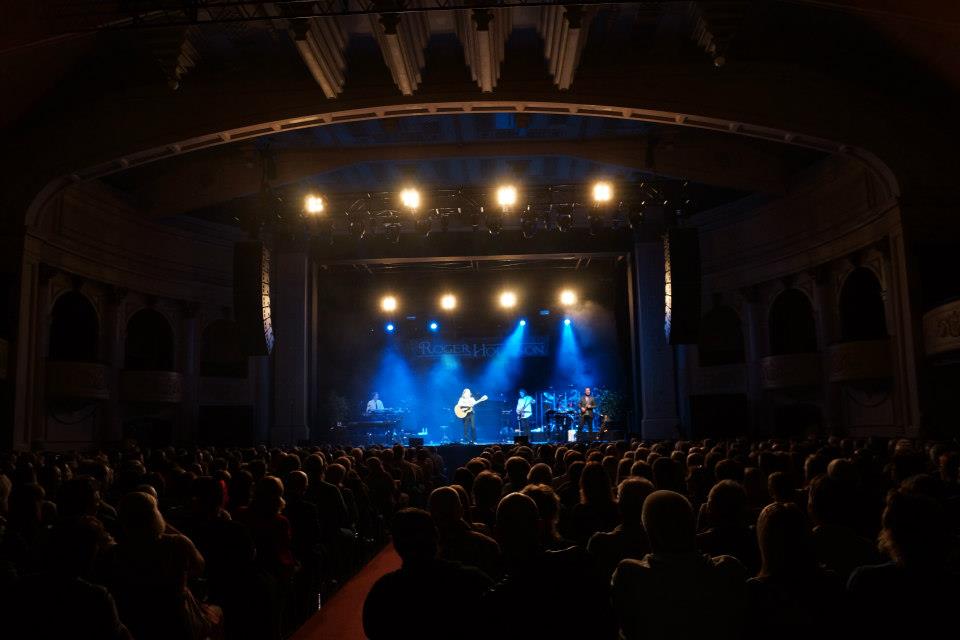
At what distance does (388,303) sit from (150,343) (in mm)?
A: 7872

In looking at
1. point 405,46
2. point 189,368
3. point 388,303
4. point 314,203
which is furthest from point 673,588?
point 388,303

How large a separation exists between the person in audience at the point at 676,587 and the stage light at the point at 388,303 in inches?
924

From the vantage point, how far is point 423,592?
2803 mm

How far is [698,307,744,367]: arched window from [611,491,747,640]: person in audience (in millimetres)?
19145

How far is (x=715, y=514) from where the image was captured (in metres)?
3.99

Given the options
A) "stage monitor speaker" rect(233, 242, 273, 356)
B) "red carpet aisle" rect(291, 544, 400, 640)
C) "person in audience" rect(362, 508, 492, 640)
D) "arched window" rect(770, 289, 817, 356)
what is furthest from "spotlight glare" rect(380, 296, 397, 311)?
"person in audience" rect(362, 508, 492, 640)

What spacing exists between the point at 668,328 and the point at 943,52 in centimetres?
627

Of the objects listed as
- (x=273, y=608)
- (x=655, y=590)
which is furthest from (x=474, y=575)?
(x=273, y=608)

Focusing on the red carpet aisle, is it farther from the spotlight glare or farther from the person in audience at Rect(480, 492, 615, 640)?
the spotlight glare

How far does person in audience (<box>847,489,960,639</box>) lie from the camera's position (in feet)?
8.75

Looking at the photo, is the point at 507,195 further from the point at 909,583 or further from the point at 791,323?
the point at 909,583

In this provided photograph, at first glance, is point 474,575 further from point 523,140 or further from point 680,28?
point 523,140

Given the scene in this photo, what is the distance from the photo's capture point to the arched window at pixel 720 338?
2133 centimetres

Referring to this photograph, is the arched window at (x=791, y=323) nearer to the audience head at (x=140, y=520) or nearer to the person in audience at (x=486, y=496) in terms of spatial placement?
the person in audience at (x=486, y=496)
